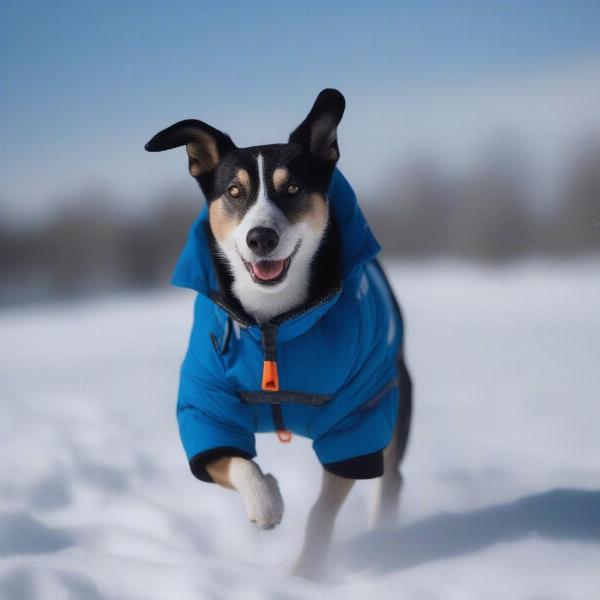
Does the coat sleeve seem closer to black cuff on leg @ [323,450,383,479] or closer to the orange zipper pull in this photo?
the orange zipper pull

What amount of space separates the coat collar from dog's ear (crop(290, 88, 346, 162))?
0.18 metres

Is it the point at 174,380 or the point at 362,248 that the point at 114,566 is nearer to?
the point at 362,248

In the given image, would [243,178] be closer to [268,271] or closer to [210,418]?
[268,271]

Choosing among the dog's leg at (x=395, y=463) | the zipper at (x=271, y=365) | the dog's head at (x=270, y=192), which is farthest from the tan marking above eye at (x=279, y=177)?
the dog's leg at (x=395, y=463)

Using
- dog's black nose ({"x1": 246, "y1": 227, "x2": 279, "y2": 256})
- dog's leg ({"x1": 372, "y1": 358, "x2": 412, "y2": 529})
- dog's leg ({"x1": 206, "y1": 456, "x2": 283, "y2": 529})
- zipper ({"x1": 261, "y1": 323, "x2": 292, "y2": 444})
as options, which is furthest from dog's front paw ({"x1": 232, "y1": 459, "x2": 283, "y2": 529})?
dog's leg ({"x1": 372, "y1": 358, "x2": 412, "y2": 529})

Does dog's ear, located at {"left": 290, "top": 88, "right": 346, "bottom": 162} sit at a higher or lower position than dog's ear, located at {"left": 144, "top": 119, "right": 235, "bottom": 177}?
higher

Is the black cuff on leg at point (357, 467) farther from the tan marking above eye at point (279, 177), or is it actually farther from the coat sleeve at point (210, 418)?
the tan marking above eye at point (279, 177)

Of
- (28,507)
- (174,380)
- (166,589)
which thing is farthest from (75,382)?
(166,589)

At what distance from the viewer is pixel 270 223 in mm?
3109

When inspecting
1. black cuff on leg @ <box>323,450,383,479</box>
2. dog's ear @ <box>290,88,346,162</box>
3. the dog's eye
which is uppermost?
dog's ear @ <box>290,88,346,162</box>

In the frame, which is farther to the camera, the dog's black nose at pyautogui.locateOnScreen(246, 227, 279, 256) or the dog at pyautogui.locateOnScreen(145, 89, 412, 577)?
the dog at pyautogui.locateOnScreen(145, 89, 412, 577)

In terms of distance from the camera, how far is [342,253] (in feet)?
11.3

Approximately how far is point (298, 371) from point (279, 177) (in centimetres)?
78

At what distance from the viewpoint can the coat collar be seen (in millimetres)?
3314
